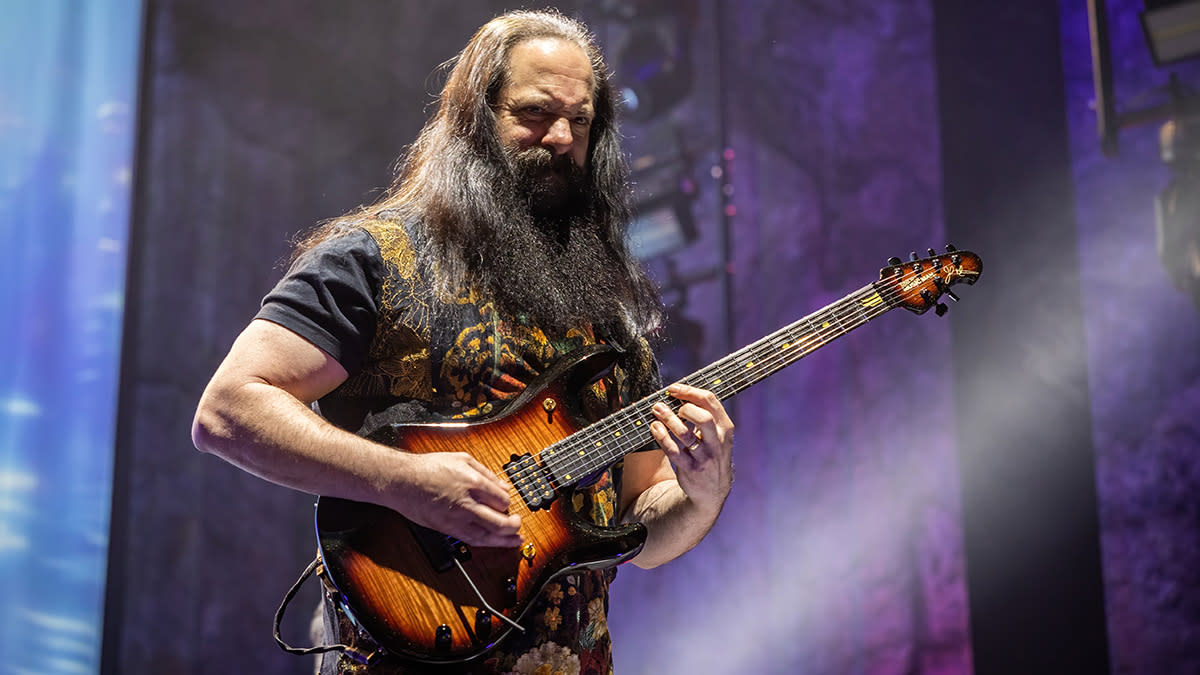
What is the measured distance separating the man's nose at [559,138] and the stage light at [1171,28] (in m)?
2.93

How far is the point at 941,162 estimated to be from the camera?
416cm

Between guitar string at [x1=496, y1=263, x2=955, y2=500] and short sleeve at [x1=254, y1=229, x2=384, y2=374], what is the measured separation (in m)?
0.39

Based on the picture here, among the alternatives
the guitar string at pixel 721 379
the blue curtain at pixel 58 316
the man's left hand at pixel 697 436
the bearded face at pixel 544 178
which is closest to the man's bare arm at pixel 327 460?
the guitar string at pixel 721 379

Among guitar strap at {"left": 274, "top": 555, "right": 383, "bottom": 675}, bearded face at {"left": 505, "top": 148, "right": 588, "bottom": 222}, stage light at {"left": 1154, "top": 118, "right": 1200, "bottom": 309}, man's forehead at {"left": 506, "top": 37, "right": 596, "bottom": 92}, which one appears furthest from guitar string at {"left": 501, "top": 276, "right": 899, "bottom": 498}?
stage light at {"left": 1154, "top": 118, "right": 1200, "bottom": 309}

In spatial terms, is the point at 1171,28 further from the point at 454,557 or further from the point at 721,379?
the point at 454,557

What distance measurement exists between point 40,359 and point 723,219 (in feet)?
9.60

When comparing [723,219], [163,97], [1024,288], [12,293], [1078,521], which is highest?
[163,97]

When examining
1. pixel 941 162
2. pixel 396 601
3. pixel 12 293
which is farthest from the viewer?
pixel 941 162

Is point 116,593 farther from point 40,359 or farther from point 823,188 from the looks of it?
point 823,188

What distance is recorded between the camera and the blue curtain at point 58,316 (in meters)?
3.41

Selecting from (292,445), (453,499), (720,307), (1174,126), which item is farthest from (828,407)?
(292,445)

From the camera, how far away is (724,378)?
1.94m

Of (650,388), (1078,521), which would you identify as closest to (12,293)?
(650,388)

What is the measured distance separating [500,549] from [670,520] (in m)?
0.48
